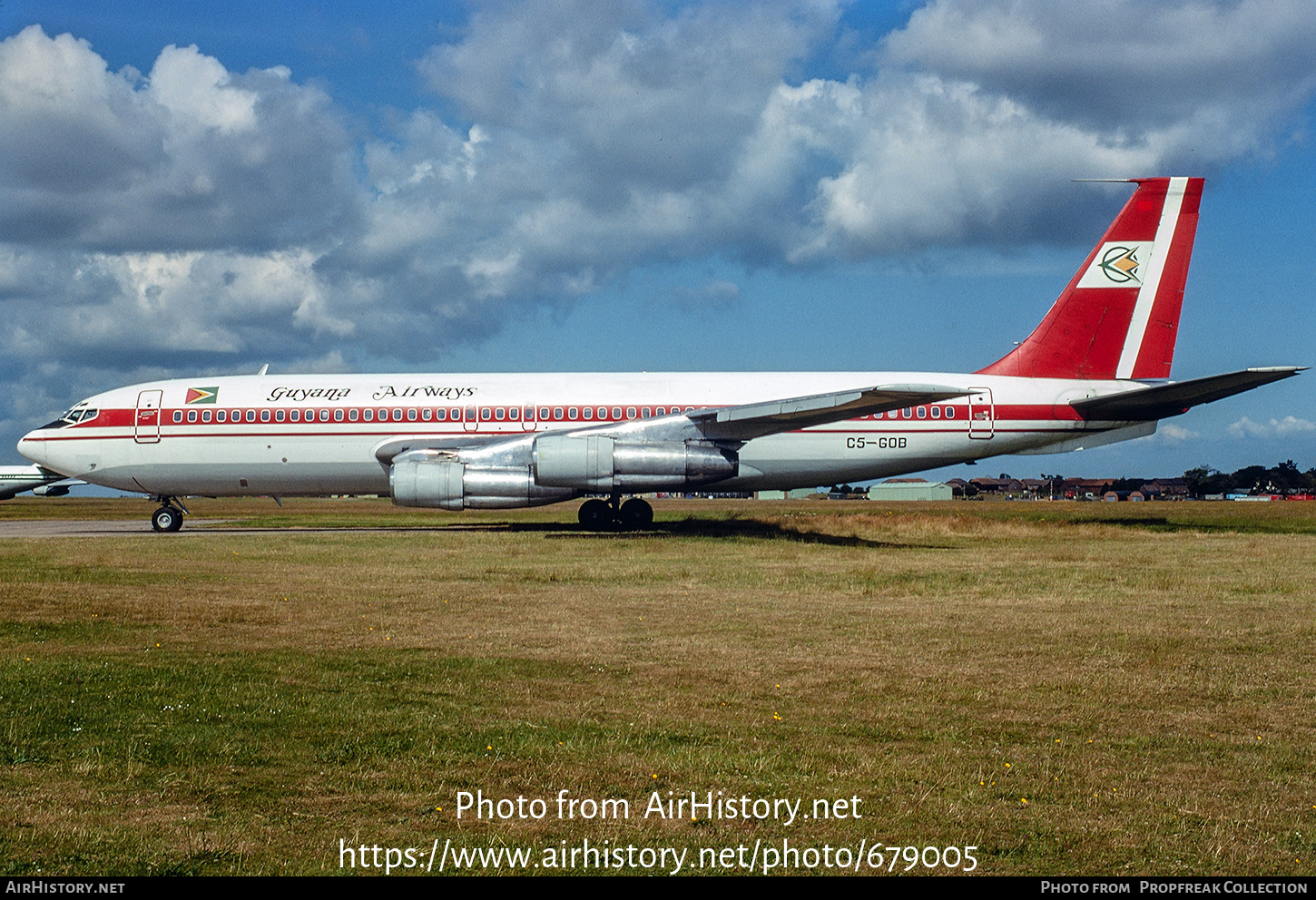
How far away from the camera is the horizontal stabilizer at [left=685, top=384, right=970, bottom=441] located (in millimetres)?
19797

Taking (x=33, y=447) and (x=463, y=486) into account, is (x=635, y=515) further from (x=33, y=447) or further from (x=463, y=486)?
(x=33, y=447)

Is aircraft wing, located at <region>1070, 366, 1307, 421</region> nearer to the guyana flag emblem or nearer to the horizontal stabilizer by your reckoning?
the horizontal stabilizer

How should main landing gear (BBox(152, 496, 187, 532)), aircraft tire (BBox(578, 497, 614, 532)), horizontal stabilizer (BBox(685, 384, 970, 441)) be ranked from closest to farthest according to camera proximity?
horizontal stabilizer (BBox(685, 384, 970, 441)) < aircraft tire (BBox(578, 497, 614, 532)) < main landing gear (BBox(152, 496, 187, 532))

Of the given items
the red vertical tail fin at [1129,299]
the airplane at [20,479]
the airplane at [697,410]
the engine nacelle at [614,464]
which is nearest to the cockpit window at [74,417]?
the airplane at [697,410]

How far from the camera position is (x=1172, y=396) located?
23.6m

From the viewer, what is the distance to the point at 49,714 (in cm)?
639

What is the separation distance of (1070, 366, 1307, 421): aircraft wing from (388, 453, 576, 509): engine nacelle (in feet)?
42.9

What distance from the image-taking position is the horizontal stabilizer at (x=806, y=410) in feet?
65.0

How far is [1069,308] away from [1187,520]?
33.7 ft

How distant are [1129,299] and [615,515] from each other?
14.3 metres

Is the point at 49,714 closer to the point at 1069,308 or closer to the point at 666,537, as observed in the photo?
the point at 666,537

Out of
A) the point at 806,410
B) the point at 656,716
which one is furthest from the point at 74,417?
the point at 656,716

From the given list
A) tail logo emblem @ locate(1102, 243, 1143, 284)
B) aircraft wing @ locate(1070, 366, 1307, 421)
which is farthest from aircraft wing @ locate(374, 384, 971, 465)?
tail logo emblem @ locate(1102, 243, 1143, 284)
